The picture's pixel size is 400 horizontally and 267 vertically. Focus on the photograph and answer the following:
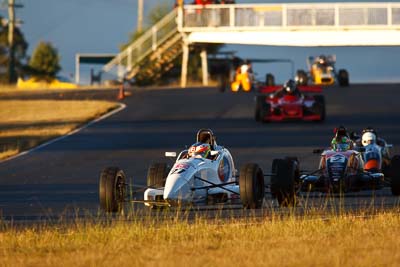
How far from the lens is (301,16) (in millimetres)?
65562

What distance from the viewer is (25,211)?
21484 mm

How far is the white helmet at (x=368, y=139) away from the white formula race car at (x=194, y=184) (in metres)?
4.97

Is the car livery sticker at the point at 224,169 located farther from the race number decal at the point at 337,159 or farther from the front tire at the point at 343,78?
the front tire at the point at 343,78

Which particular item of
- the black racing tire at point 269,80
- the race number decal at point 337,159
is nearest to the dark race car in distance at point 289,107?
the black racing tire at point 269,80

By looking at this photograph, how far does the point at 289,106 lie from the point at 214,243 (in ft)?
90.5

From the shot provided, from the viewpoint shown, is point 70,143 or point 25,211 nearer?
point 25,211

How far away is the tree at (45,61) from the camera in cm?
10219

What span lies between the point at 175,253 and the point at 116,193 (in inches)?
230

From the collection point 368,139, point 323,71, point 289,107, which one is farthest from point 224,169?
point 323,71

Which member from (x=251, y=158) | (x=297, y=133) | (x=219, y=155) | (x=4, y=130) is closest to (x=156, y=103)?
(x=4, y=130)

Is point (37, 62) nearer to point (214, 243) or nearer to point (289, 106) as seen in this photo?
point (289, 106)

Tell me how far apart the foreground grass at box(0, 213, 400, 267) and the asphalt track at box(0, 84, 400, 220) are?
10.7 ft

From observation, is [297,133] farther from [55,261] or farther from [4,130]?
[55,261]

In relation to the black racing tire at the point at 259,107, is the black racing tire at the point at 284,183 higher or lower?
lower
